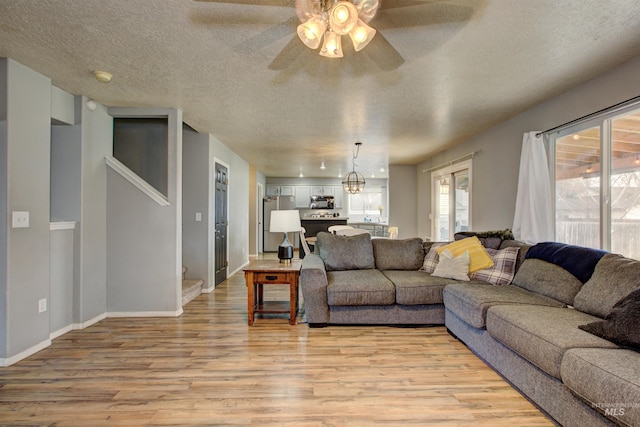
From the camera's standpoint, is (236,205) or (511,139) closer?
(511,139)

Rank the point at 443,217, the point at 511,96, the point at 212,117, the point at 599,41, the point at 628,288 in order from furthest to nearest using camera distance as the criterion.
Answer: the point at 443,217
the point at 212,117
the point at 511,96
the point at 599,41
the point at 628,288

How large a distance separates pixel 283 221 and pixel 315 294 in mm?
840

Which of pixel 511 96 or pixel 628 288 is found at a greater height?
pixel 511 96

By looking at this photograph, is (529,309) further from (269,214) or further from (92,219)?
(269,214)

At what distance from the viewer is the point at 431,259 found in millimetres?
3666

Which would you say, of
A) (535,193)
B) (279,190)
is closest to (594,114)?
(535,193)

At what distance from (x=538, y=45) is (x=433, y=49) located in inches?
27.6

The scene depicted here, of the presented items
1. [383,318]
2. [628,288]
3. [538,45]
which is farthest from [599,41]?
[383,318]

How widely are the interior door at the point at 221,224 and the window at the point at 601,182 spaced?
4.45 m

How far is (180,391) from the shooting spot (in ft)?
6.70

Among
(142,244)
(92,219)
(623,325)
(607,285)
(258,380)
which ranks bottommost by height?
(258,380)

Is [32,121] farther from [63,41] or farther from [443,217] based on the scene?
[443,217]

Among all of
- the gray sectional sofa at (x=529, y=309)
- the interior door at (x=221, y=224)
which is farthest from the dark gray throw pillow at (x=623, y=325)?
the interior door at (x=221, y=224)

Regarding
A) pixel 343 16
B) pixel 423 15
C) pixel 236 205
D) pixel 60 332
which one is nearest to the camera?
pixel 343 16
